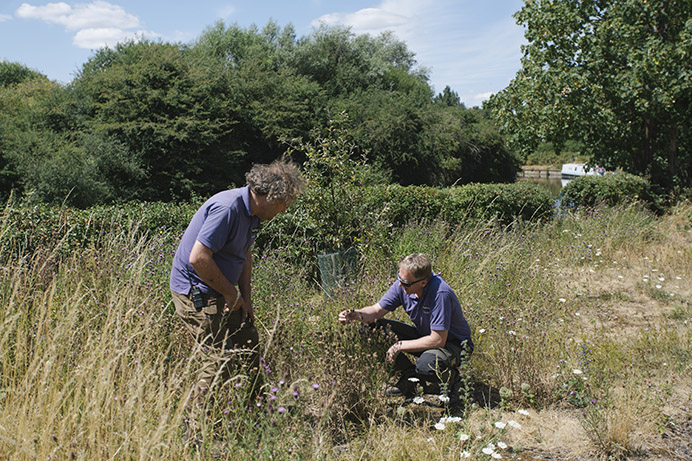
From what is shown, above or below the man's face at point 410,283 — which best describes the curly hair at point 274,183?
above

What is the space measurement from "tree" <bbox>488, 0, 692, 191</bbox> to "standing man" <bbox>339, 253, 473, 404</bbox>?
41.7ft

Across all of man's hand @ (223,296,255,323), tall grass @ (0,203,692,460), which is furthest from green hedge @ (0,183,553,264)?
man's hand @ (223,296,255,323)

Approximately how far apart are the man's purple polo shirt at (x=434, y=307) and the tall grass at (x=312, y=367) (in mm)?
Result: 328

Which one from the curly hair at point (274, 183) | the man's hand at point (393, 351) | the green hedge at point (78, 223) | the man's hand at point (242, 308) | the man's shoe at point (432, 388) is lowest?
the man's shoe at point (432, 388)

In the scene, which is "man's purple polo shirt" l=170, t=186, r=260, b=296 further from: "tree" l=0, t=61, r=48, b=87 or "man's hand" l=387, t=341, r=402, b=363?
"tree" l=0, t=61, r=48, b=87

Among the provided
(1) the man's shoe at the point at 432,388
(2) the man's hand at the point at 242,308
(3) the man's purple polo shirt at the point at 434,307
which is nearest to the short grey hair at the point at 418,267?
(3) the man's purple polo shirt at the point at 434,307

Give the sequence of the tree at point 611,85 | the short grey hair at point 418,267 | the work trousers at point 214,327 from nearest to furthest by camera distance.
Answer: the work trousers at point 214,327 → the short grey hair at point 418,267 → the tree at point 611,85

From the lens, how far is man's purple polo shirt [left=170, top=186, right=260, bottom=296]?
9.01ft

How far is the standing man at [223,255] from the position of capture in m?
2.79

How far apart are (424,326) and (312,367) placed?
86 centimetres

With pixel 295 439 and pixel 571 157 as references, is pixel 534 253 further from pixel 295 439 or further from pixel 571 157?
pixel 571 157

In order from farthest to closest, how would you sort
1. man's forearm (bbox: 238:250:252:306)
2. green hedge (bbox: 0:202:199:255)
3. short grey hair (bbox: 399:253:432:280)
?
1. green hedge (bbox: 0:202:199:255)
2. short grey hair (bbox: 399:253:432:280)
3. man's forearm (bbox: 238:250:252:306)

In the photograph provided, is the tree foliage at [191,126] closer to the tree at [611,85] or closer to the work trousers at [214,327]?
the tree at [611,85]

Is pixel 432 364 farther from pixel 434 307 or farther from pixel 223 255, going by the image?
pixel 223 255
